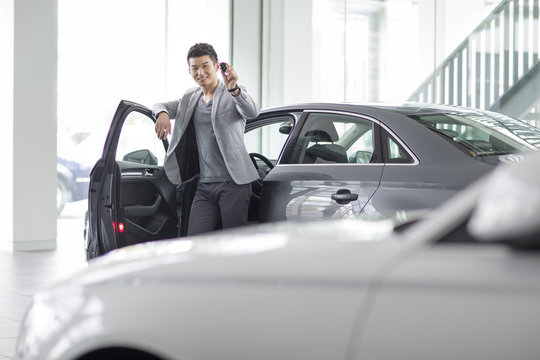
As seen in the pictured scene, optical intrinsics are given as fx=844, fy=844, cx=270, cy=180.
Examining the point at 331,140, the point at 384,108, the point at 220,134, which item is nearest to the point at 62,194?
the point at 220,134

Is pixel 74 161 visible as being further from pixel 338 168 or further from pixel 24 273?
pixel 338 168

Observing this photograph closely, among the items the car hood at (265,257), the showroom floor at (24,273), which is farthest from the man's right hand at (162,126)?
the car hood at (265,257)

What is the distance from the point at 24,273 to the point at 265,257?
6724mm

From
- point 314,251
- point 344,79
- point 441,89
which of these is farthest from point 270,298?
point 344,79

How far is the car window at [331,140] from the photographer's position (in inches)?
205

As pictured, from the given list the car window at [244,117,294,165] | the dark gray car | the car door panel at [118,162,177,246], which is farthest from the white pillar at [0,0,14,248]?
the car door panel at [118,162,177,246]

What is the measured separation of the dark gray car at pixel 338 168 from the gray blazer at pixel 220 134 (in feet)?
0.53

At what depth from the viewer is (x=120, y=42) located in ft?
48.6

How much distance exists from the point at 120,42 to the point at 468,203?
13.6 metres

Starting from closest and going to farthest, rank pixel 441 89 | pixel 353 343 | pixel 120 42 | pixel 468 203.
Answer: pixel 353 343 → pixel 468 203 → pixel 441 89 → pixel 120 42

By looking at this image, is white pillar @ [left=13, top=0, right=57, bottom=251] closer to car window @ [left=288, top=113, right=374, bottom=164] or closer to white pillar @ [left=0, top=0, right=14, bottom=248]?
white pillar @ [left=0, top=0, right=14, bottom=248]

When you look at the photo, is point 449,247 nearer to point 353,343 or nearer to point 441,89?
point 353,343

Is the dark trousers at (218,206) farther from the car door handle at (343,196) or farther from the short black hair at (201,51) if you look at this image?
the short black hair at (201,51)

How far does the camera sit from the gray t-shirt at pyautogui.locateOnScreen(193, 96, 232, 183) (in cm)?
537
